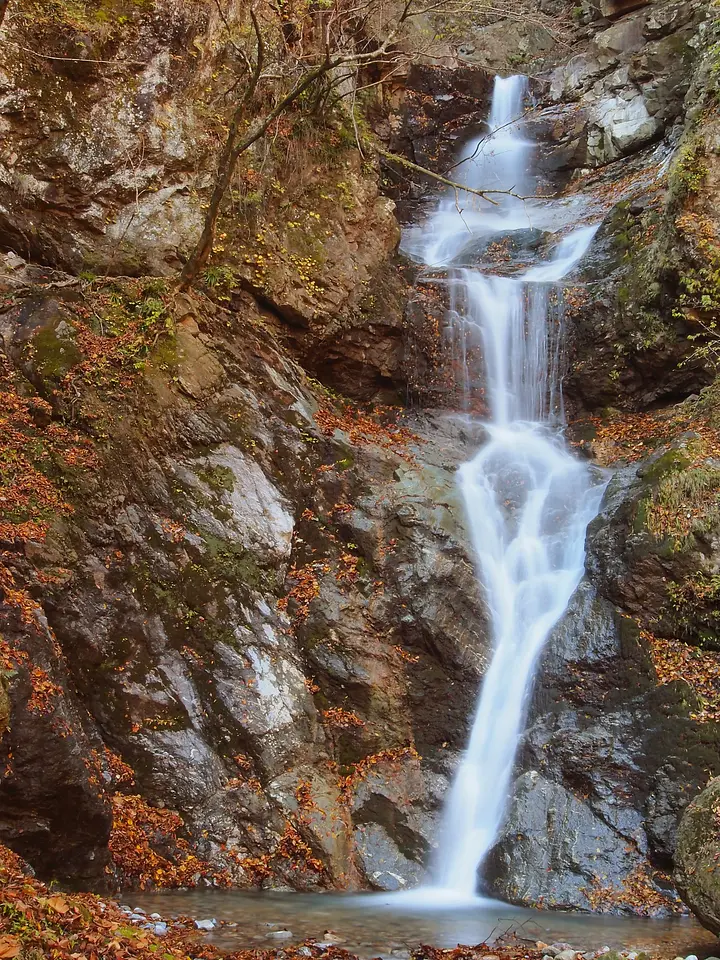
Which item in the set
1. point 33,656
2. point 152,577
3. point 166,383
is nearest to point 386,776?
point 152,577

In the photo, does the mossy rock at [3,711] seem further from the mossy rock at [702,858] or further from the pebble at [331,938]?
the mossy rock at [702,858]

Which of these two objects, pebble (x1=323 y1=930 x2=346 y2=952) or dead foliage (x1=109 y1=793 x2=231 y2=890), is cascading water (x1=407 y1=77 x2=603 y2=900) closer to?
pebble (x1=323 y1=930 x2=346 y2=952)

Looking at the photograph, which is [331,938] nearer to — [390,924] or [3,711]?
[390,924]

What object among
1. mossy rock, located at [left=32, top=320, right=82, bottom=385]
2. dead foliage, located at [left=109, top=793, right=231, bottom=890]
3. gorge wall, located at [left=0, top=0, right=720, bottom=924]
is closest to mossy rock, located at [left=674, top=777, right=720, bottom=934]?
gorge wall, located at [left=0, top=0, right=720, bottom=924]

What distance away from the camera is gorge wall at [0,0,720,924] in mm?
6793

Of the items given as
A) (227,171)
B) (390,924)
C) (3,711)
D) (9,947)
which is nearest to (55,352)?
(227,171)

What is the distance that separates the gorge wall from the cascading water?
278mm

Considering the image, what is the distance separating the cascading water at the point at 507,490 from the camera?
7672mm

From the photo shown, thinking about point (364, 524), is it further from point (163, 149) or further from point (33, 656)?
point (163, 149)

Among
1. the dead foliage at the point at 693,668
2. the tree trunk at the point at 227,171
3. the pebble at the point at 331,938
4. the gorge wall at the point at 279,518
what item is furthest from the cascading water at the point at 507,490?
the tree trunk at the point at 227,171

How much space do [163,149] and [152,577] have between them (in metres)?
6.66

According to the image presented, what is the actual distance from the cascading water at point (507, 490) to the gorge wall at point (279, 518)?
0.28 meters

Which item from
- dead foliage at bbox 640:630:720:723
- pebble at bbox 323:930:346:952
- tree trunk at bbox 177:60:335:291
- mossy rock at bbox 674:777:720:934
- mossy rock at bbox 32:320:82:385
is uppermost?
tree trunk at bbox 177:60:335:291

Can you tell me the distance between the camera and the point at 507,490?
1059 centimetres
